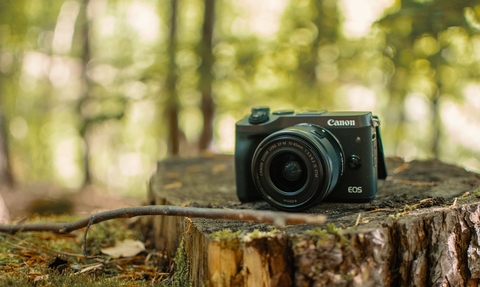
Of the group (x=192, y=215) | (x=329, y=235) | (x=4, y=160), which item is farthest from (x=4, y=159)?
(x=329, y=235)

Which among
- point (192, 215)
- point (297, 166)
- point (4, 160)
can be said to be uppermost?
point (297, 166)

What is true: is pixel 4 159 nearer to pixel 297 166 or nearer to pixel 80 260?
pixel 80 260

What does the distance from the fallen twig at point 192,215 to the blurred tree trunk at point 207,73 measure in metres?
3.07

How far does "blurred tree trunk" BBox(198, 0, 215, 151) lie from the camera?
5645 mm

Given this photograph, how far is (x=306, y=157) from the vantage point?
7.73 feet

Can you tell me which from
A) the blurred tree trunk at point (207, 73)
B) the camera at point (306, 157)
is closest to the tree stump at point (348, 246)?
the camera at point (306, 157)

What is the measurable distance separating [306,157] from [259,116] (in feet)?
1.73

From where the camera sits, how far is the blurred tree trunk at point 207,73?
5645mm

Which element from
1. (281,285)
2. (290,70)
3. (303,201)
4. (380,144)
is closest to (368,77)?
(290,70)

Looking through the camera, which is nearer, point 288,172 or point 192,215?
point 192,215

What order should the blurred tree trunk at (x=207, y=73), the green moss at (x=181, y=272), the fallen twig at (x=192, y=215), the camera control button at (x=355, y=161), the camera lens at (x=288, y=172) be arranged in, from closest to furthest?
1. the fallen twig at (x=192, y=215)
2. the green moss at (x=181, y=272)
3. the camera lens at (x=288, y=172)
4. the camera control button at (x=355, y=161)
5. the blurred tree trunk at (x=207, y=73)

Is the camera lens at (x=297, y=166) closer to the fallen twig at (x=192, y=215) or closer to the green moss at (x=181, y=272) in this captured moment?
the fallen twig at (x=192, y=215)

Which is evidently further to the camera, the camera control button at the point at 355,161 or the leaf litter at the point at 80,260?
the camera control button at the point at 355,161

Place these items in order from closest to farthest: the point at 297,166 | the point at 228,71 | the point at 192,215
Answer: the point at 192,215, the point at 297,166, the point at 228,71
